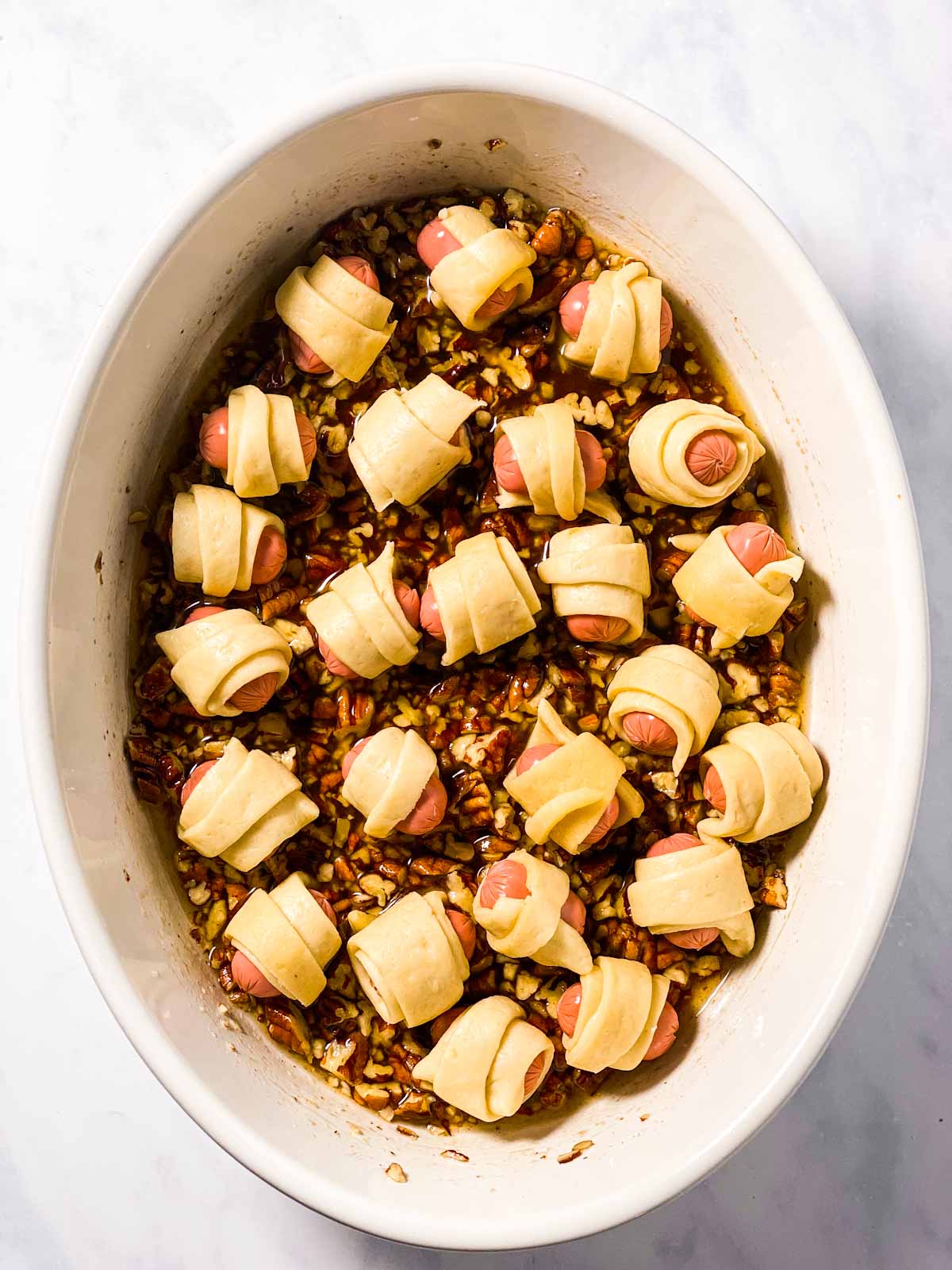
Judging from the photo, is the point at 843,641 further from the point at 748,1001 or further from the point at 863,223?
the point at 863,223

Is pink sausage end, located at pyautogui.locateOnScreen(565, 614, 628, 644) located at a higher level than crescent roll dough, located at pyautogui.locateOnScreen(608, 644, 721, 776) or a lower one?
higher

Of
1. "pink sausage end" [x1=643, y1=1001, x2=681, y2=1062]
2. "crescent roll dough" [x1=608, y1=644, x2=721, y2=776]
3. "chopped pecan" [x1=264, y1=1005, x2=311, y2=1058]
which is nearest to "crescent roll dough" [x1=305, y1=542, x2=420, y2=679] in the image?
"crescent roll dough" [x1=608, y1=644, x2=721, y2=776]

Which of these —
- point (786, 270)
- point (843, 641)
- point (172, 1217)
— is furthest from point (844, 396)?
point (172, 1217)

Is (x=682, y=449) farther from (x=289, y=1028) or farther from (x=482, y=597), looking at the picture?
(x=289, y=1028)

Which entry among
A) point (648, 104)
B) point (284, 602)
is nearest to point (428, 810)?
point (284, 602)

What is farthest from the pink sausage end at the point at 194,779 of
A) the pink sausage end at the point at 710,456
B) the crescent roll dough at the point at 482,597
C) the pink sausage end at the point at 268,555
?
the pink sausage end at the point at 710,456

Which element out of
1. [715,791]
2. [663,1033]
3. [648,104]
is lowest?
[663,1033]

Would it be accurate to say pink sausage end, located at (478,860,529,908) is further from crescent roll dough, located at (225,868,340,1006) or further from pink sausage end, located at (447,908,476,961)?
crescent roll dough, located at (225,868,340,1006)
